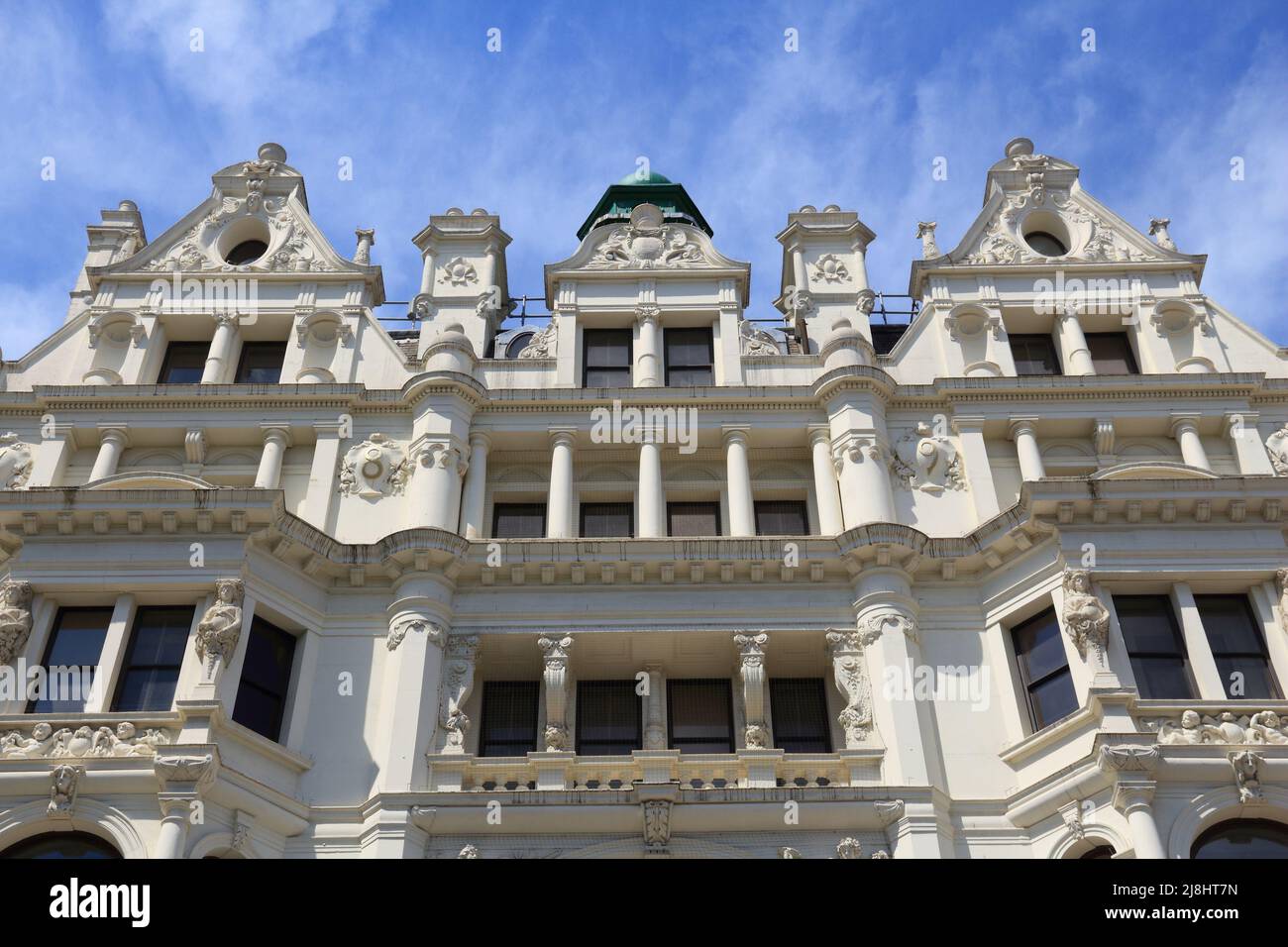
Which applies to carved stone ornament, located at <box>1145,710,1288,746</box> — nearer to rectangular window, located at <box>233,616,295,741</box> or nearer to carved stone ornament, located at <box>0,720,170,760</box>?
rectangular window, located at <box>233,616,295,741</box>

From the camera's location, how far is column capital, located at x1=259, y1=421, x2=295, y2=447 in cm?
2452

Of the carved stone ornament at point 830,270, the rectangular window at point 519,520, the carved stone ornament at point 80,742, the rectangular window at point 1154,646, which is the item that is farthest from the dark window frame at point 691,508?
the carved stone ornament at point 80,742

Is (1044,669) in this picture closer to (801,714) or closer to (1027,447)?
(801,714)

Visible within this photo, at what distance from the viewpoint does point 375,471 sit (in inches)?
949

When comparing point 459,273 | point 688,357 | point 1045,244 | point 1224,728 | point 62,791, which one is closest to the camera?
point 62,791

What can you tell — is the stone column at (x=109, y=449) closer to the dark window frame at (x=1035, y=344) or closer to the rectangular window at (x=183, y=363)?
the rectangular window at (x=183, y=363)

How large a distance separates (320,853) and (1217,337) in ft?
60.9

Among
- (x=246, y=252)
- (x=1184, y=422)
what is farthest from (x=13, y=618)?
(x=1184, y=422)

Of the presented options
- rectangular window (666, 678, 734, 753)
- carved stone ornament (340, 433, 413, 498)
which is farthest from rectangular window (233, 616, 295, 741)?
rectangular window (666, 678, 734, 753)

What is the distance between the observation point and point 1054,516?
840 inches

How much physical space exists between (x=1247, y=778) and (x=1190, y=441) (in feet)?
24.6

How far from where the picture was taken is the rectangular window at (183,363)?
2647 cm

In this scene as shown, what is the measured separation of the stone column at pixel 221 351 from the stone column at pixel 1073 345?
15686 mm

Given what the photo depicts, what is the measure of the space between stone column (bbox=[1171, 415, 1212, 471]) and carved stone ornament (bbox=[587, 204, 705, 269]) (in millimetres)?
9591
